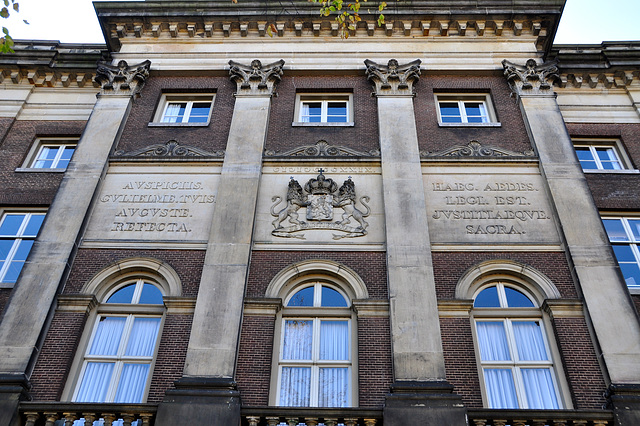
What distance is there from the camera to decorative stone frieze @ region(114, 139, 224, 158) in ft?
56.2

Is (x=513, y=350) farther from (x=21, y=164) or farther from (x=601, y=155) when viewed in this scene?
(x=21, y=164)

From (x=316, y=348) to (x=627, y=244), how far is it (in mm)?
9249

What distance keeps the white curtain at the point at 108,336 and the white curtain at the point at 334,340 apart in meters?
4.79

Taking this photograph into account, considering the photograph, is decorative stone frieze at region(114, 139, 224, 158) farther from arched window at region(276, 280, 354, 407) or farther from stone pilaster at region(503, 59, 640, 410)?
stone pilaster at region(503, 59, 640, 410)

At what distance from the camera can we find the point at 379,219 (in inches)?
611

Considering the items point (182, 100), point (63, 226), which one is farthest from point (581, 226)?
point (63, 226)

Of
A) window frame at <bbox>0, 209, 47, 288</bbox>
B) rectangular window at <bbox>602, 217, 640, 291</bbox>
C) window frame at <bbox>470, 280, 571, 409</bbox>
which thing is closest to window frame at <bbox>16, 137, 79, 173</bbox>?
window frame at <bbox>0, 209, 47, 288</bbox>

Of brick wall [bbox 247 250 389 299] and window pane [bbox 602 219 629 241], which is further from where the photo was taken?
window pane [bbox 602 219 629 241]

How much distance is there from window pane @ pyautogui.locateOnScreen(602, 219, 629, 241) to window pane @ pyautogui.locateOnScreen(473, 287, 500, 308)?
14.5 feet

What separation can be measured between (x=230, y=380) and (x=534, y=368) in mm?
6708

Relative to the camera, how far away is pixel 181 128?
18297mm

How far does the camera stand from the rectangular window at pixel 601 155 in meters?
18.7

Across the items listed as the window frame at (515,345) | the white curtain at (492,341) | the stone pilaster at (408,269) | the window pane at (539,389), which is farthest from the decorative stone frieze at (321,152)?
the window pane at (539,389)

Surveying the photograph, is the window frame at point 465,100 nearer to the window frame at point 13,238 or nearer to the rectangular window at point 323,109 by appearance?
the rectangular window at point 323,109
